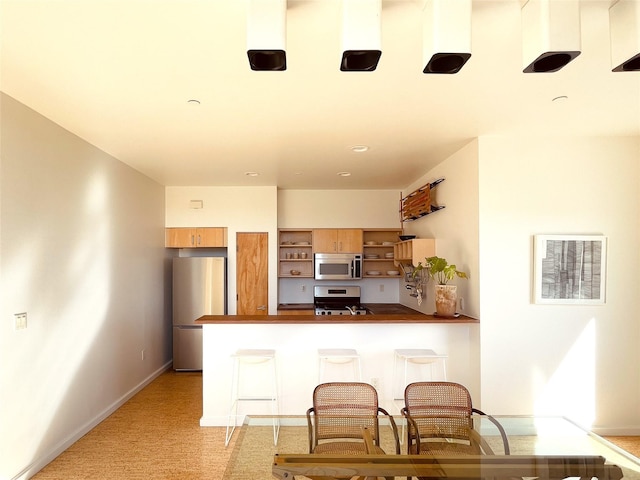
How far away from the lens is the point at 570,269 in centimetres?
362

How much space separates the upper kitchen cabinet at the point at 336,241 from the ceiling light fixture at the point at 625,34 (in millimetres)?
4626

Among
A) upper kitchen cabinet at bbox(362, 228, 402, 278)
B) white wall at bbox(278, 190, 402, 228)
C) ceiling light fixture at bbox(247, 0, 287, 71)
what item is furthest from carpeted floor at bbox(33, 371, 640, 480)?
upper kitchen cabinet at bbox(362, 228, 402, 278)

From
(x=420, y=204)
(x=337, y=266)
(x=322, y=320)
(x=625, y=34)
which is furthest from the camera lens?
(x=337, y=266)

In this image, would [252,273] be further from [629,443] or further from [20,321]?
[629,443]

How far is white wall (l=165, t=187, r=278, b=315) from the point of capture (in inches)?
236

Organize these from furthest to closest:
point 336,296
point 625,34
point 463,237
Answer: point 336,296 → point 463,237 → point 625,34

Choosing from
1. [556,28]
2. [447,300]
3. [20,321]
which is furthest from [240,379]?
[556,28]

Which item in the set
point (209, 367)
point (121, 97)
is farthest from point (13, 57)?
point (209, 367)

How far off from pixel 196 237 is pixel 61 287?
8.74 ft

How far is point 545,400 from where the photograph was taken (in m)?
3.63

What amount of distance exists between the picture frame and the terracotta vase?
68 cm

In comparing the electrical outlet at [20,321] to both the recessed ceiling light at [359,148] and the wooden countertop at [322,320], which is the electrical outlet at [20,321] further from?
the recessed ceiling light at [359,148]

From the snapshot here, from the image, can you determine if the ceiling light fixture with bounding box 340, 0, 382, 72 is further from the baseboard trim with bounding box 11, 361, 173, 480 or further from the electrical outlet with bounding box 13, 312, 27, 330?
the baseboard trim with bounding box 11, 361, 173, 480

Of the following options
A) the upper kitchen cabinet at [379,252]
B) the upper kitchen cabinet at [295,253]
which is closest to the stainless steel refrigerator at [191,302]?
the upper kitchen cabinet at [295,253]
